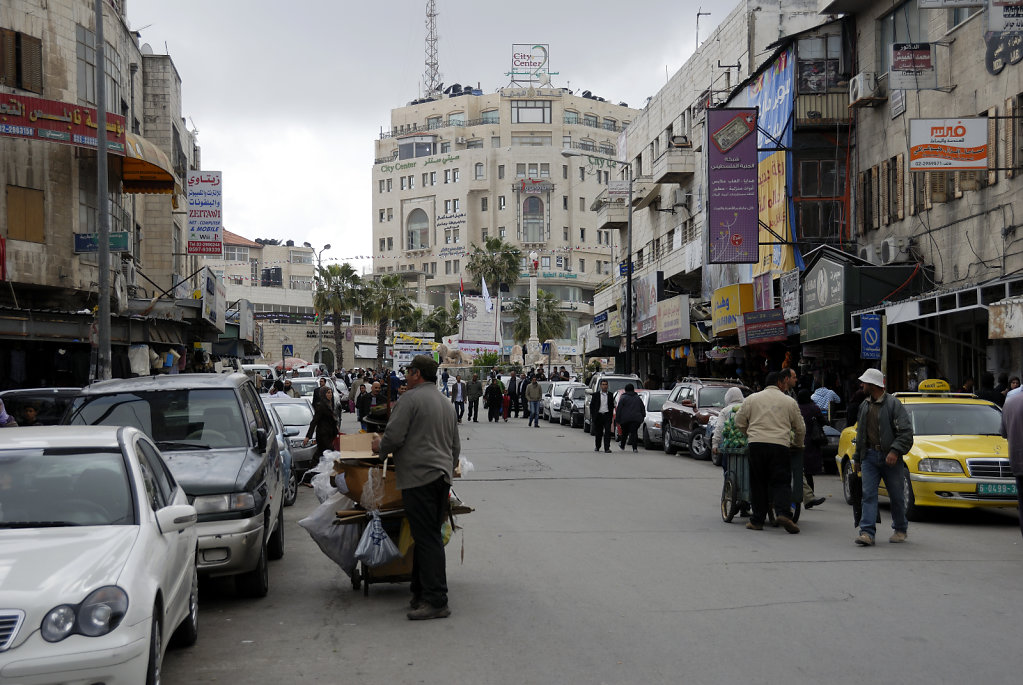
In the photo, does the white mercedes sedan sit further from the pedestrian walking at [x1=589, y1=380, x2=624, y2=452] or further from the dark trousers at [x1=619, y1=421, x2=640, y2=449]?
the dark trousers at [x1=619, y1=421, x2=640, y2=449]

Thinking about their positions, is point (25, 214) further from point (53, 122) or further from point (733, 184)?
point (733, 184)

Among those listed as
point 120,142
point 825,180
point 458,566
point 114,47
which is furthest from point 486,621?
point 114,47

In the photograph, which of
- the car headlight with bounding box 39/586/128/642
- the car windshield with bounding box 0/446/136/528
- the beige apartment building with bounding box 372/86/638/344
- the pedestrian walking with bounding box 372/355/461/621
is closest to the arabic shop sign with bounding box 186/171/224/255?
the pedestrian walking with bounding box 372/355/461/621

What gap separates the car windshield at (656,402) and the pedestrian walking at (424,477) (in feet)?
68.9

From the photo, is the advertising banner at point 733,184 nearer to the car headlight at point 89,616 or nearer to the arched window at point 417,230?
the car headlight at point 89,616

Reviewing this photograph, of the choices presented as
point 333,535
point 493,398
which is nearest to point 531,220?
point 493,398

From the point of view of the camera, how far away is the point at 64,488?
6.07 metres

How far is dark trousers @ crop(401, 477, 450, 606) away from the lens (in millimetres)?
7785

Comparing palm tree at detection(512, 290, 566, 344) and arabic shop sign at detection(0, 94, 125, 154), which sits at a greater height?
arabic shop sign at detection(0, 94, 125, 154)

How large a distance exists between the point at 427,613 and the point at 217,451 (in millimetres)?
2527

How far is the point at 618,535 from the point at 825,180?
20.3 metres

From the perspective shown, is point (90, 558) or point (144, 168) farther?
point (144, 168)

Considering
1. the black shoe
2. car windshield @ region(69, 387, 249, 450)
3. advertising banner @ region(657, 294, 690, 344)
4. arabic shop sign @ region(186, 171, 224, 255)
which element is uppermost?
arabic shop sign @ region(186, 171, 224, 255)

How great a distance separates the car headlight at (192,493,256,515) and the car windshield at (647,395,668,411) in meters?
21.0
